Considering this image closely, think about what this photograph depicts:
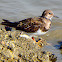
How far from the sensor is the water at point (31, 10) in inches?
202

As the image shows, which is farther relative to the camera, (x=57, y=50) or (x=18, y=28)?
(x=18, y=28)

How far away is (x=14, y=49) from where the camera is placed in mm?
2584

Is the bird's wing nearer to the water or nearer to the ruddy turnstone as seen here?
the ruddy turnstone

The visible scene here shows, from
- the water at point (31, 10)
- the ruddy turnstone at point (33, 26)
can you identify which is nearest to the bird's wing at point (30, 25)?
the ruddy turnstone at point (33, 26)

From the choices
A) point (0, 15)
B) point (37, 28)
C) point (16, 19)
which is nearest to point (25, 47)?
point (37, 28)

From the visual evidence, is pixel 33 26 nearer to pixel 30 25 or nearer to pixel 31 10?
pixel 30 25

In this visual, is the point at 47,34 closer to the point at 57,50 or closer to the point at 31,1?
the point at 57,50

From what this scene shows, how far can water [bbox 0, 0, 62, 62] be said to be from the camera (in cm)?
512

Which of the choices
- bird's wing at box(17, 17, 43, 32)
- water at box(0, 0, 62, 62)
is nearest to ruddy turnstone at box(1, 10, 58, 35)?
bird's wing at box(17, 17, 43, 32)

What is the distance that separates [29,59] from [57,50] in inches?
51.5

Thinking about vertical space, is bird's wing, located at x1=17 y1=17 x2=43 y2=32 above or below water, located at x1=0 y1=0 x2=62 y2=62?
below

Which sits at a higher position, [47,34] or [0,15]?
[0,15]

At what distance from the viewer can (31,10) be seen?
6750mm

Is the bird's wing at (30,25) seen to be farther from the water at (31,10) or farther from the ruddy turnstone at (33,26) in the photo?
the water at (31,10)
